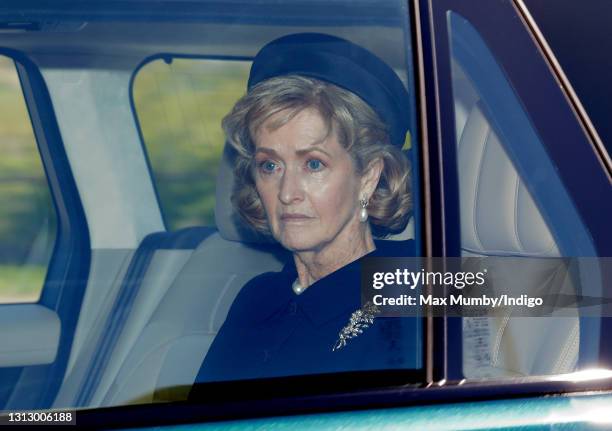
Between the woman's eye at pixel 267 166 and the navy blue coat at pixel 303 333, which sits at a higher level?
the woman's eye at pixel 267 166

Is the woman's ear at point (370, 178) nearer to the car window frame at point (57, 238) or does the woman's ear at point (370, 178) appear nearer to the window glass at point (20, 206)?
the car window frame at point (57, 238)

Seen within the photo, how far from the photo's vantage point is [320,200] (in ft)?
5.77

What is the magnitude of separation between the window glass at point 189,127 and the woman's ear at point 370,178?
0.80ft

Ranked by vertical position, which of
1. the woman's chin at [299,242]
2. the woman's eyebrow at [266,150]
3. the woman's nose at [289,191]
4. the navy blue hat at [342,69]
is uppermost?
the navy blue hat at [342,69]

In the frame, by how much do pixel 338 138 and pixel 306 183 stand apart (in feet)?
0.30

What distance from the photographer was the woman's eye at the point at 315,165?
175 cm

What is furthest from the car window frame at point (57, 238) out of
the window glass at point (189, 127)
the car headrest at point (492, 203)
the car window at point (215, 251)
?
the car headrest at point (492, 203)

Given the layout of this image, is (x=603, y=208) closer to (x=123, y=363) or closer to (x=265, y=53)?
(x=265, y=53)

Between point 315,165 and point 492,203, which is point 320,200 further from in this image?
point 492,203

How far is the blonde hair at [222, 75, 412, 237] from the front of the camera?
69.7 inches

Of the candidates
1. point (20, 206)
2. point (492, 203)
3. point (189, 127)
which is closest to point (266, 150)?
point (189, 127)

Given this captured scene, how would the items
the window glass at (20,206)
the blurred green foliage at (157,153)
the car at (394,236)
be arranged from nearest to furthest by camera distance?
the car at (394,236)
the blurred green foliage at (157,153)
the window glass at (20,206)

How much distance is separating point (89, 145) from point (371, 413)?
911 millimetres

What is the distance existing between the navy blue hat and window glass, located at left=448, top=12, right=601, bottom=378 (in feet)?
0.34
